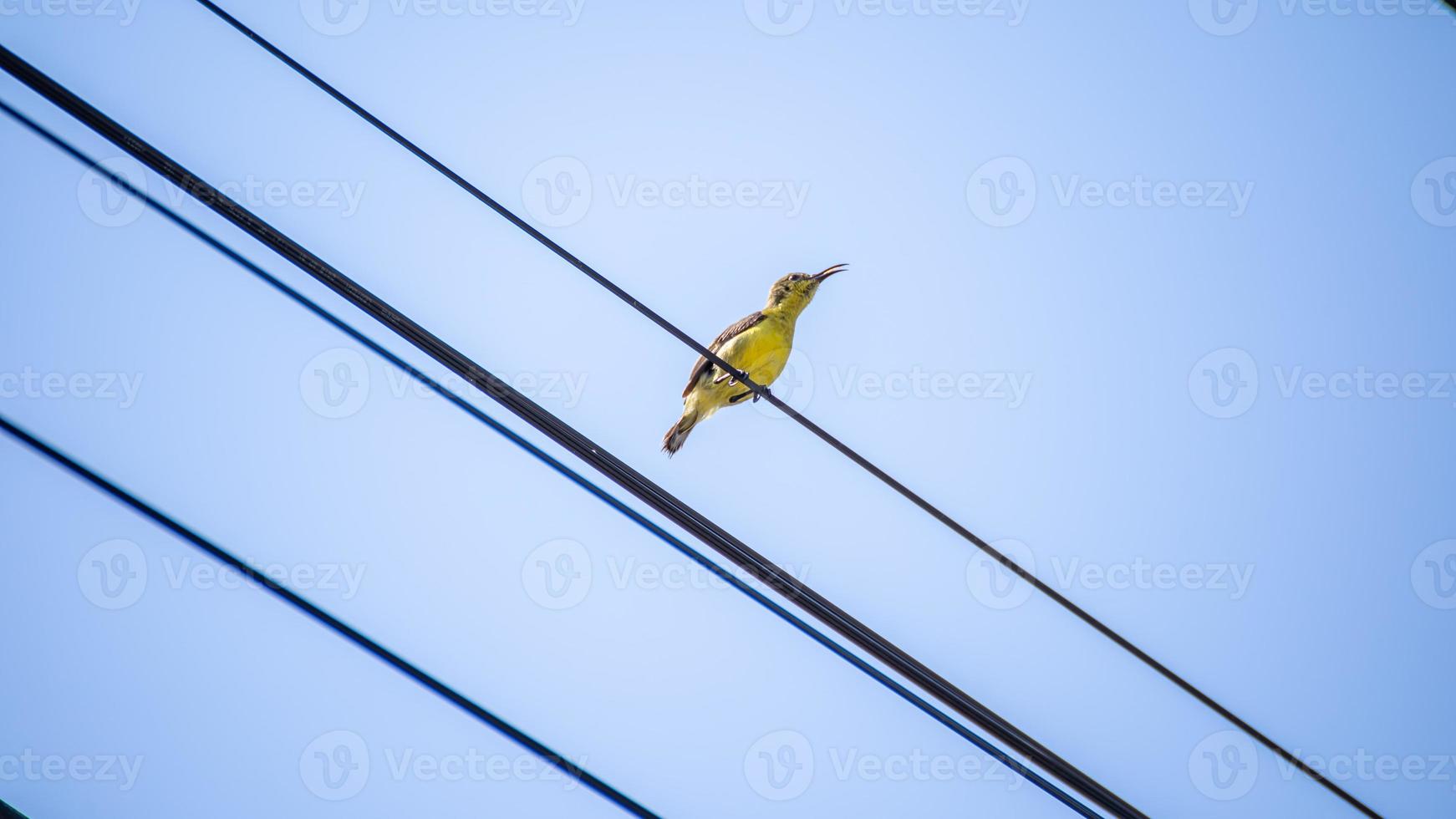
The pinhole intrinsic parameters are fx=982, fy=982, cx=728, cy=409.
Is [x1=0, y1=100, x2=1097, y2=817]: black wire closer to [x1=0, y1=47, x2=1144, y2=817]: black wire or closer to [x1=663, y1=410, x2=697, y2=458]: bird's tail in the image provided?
[x1=0, y1=47, x2=1144, y2=817]: black wire

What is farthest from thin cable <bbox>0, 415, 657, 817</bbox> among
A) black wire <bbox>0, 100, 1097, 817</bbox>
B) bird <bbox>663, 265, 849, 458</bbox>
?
bird <bbox>663, 265, 849, 458</bbox>

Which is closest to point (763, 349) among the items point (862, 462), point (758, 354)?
point (758, 354)

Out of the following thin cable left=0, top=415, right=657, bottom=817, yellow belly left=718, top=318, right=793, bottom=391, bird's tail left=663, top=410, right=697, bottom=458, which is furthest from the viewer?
bird's tail left=663, top=410, right=697, bottom=458

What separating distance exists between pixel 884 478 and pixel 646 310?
1.27 meters

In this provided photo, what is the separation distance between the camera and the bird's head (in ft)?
30.5

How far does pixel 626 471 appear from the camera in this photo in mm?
4055

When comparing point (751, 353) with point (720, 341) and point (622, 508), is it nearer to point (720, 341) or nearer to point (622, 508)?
point (720, 341)

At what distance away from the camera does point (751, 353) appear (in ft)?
29.9

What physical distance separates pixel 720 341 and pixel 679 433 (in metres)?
1.00

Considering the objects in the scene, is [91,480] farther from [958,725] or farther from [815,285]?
[815,285]

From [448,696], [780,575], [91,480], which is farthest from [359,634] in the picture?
[780,575]

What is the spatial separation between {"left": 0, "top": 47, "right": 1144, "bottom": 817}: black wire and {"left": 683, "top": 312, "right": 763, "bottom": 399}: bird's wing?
524cm

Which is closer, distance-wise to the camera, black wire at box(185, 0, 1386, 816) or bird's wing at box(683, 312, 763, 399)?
black wire at box(185, 0, 1386, 816)

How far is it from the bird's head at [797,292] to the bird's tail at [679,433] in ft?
4.27
